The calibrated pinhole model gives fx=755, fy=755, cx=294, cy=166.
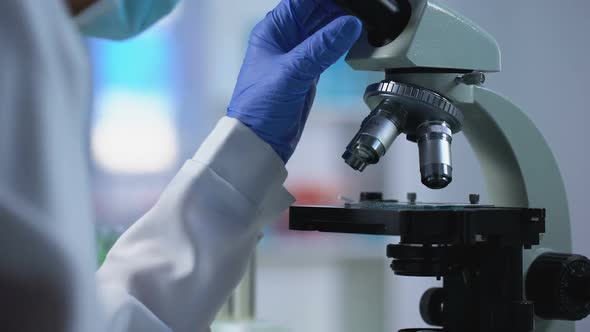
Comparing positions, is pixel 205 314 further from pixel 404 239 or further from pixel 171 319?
pixel 404 239

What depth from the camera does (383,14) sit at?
853 millimetres

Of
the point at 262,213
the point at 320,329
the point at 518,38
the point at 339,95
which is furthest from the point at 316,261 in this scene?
the point at 262,213

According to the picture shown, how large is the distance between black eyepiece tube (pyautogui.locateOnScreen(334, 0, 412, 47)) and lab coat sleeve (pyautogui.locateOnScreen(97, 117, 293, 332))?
0.64 feet

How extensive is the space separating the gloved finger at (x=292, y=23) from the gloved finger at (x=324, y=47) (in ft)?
0.25

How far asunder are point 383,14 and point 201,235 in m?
0.33

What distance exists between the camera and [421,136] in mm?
864

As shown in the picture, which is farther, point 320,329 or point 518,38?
point 320,329

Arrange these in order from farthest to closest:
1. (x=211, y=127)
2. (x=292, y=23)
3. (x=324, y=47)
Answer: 1. (x=211, y=127)
2. (x=292, y=23)
3. (x=324, y=47)

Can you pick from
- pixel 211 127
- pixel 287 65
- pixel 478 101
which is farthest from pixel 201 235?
pixel 211 127

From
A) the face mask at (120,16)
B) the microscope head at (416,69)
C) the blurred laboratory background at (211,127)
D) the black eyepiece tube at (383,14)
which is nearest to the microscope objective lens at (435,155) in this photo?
the microscope head at (416,69)

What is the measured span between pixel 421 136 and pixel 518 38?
1029mm

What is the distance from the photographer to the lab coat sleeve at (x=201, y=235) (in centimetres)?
84

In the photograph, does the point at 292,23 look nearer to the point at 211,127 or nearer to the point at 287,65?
the point at 287,65

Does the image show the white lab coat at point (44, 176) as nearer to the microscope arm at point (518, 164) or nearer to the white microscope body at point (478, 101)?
the white microscope body at point (478, 101)
